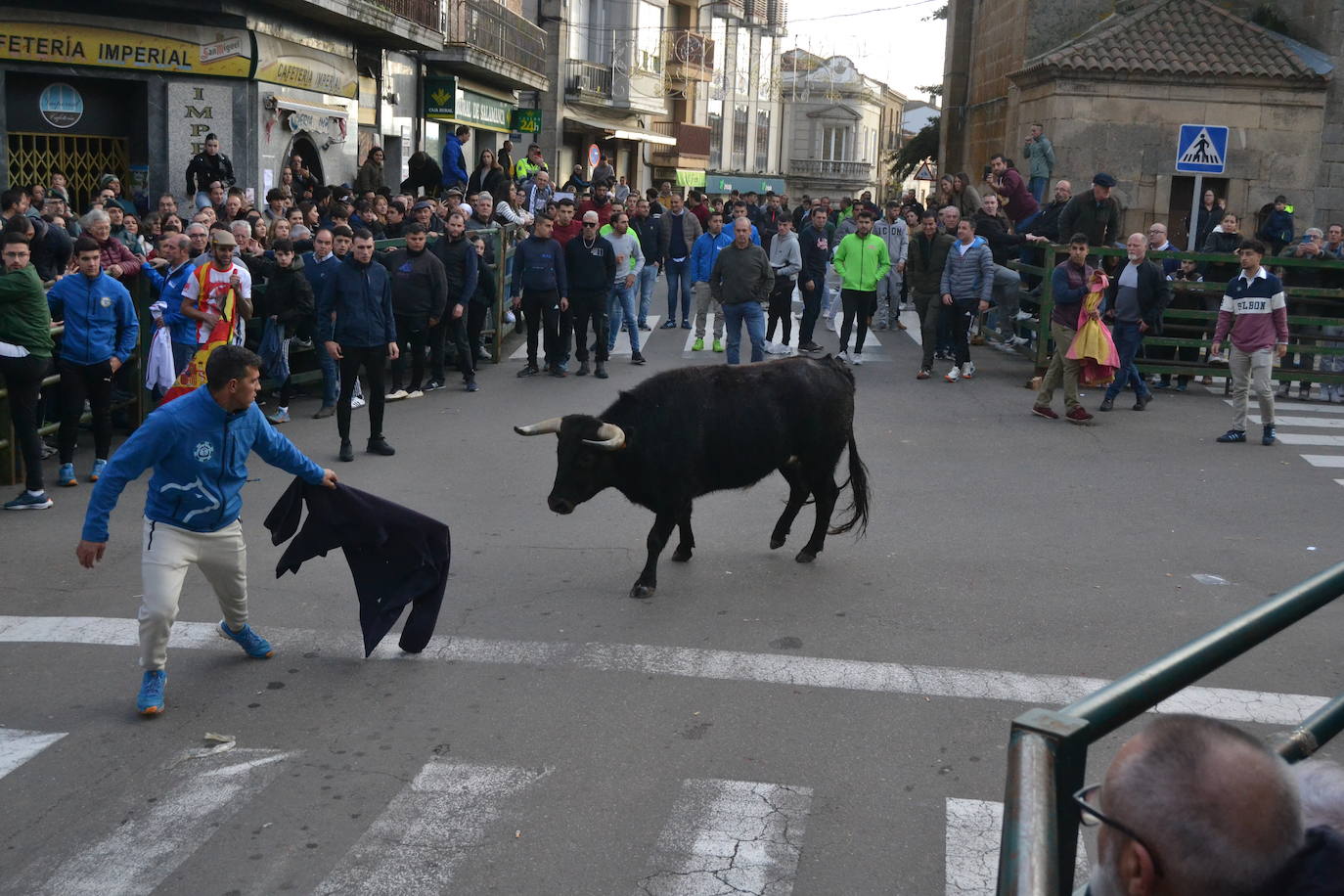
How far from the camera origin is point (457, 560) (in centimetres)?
894

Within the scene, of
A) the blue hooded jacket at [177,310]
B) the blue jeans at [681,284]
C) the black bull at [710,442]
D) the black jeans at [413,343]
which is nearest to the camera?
the black bull at [710,442]

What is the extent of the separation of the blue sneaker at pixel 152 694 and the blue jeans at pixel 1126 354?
440 inches

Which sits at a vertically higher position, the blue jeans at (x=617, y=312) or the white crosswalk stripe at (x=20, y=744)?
the blue jeans at (x=617, y=312)

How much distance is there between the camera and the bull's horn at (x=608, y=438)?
8125 millimetres

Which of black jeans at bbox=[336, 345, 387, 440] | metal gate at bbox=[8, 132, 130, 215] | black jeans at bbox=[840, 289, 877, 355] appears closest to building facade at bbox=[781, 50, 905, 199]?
metal gate at bbox=[8, 132, 130, 215]

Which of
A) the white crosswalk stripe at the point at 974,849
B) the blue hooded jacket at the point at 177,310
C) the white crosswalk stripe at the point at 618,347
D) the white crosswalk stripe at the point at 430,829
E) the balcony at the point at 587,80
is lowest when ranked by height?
the white crosswalk stripe at the point at 430,829

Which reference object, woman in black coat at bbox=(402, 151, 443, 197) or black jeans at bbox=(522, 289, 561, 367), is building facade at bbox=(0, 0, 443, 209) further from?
black jeans at bbox=(522, 289, 561, 367)

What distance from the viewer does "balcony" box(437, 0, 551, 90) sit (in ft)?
101

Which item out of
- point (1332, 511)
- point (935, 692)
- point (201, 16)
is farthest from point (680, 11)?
point (935, 692)

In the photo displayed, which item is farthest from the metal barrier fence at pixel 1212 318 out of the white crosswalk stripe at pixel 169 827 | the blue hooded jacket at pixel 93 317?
the white crosswalk stripe at pixel 169 827

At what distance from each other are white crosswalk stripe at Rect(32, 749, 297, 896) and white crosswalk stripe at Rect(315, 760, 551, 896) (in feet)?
1.94

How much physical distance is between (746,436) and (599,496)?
2.46 metres

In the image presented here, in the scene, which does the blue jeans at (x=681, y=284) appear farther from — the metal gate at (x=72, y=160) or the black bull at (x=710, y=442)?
the black bull at (x=710, y=442)

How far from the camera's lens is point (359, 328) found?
38.8 ft
